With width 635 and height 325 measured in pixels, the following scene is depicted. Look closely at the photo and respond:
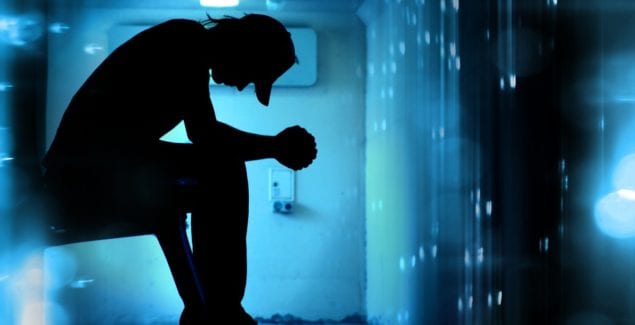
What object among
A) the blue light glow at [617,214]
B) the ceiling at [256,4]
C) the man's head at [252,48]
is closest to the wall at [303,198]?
the ceiling at [256,4]

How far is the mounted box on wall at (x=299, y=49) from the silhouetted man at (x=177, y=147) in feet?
3.80

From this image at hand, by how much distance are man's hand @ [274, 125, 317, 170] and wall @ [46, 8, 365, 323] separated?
1165 millimetres

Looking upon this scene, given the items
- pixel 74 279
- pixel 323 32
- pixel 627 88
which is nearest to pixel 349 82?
pixel 323 32

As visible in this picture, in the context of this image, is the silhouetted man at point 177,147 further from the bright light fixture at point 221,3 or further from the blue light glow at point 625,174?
the bright light fixture at point 221,3

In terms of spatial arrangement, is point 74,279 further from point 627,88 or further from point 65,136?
point 627,88

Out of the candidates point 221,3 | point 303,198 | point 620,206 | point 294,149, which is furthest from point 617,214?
point 221,3

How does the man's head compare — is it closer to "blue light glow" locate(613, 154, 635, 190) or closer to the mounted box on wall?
"blue light glow" locate(613, 154, 635, 190)

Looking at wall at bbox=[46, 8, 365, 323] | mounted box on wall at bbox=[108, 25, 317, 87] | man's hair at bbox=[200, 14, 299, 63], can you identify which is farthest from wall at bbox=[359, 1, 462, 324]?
man's hair at bbox=[200, 14, 299, 63]

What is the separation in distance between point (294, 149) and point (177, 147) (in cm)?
22

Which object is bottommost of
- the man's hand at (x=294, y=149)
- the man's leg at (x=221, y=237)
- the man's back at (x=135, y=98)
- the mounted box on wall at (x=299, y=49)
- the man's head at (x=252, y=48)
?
the man's leg at (x=221, y=237)

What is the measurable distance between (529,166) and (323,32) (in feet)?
5.30

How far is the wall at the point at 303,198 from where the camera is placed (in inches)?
86.0

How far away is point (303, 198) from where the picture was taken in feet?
7.34

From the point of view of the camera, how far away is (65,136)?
0.91m
